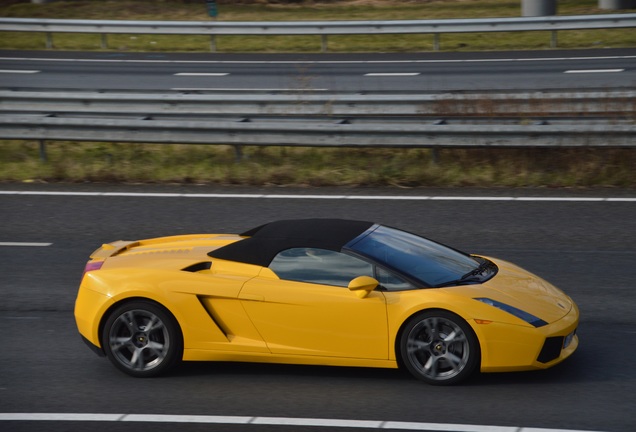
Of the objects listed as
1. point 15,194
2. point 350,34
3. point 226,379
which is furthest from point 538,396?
point 350,34

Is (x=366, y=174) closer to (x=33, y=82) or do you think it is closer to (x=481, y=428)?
(x=481, y=428)

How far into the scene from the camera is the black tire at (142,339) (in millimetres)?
7273

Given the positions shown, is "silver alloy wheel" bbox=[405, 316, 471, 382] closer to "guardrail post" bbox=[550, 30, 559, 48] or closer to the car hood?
the car hood

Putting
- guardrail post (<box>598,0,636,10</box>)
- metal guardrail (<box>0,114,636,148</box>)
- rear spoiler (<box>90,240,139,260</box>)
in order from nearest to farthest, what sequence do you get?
rear spoiler (<box>90,240,139,260</box>), metal guardrail (<box>0,114,636,148</box>), guardrail post (<box>598,0,636,10</box>)

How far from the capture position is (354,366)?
7.18 m

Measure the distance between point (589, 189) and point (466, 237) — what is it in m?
2.97

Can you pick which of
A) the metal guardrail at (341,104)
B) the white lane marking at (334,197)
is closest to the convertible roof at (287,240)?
the white lane marking at (334,197)

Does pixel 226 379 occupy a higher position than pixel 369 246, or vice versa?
pixel 369 246

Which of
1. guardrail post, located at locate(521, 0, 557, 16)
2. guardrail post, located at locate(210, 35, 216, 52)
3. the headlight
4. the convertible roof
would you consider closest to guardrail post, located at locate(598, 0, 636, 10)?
guardrail post, located at locate(521, 0, 557, 16)

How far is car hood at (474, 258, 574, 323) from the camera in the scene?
702 cm

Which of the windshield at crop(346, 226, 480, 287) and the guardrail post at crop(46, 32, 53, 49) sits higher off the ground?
the guardrail post at crop(46, 32, 53, 49)

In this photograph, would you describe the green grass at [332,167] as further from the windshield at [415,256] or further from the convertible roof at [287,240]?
the convertible roof at [287,240]

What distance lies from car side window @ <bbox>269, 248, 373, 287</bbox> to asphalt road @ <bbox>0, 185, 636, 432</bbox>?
76 centimetres

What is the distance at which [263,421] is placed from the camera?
21.2 ft
